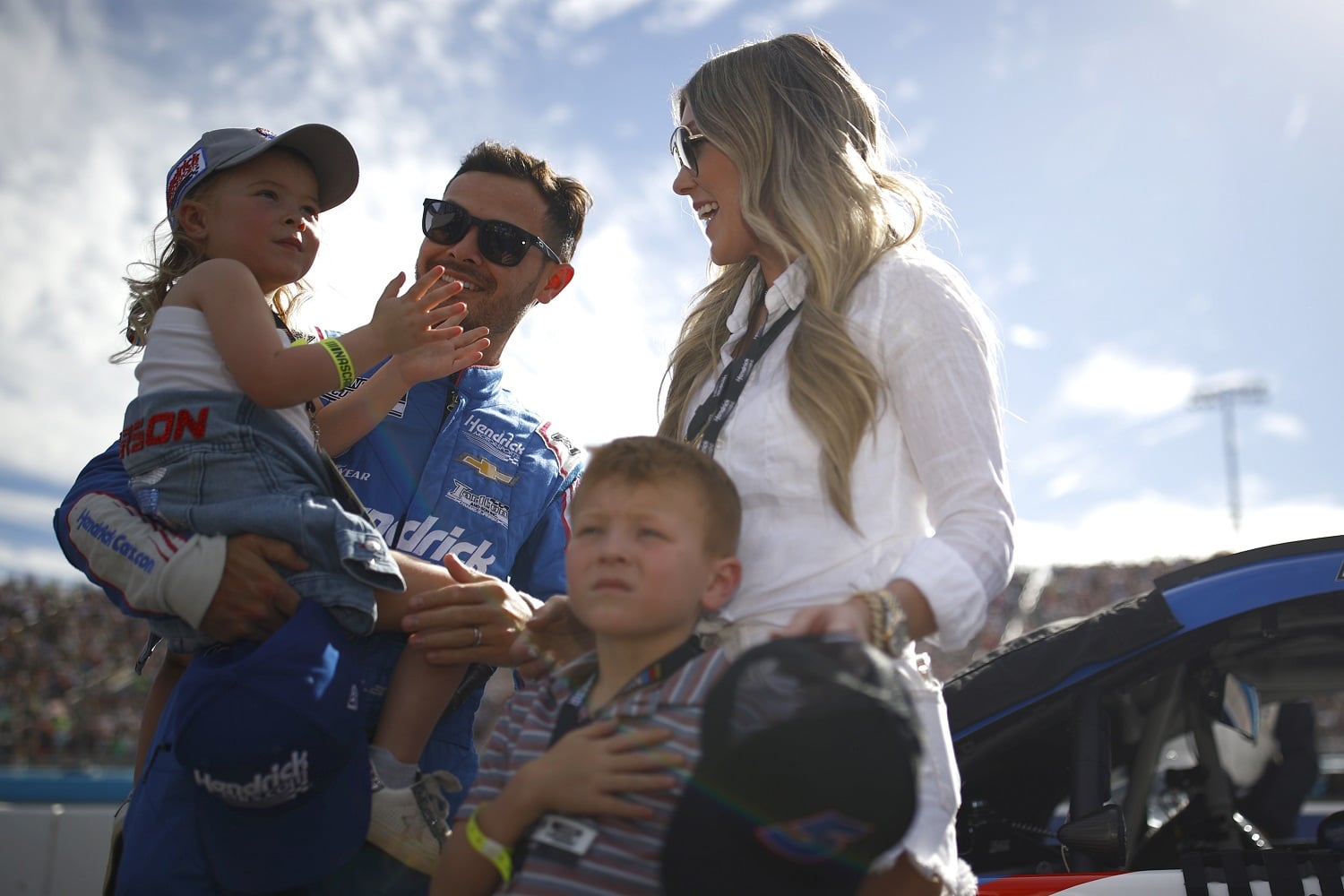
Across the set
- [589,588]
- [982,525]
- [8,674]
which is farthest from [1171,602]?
[8,674]

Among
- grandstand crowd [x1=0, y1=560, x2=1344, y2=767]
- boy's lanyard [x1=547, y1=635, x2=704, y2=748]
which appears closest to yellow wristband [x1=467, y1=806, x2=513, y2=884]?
boy's lanyard [x1=547, y1=635, x2=704, y2=748]

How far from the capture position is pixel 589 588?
1.70 meters

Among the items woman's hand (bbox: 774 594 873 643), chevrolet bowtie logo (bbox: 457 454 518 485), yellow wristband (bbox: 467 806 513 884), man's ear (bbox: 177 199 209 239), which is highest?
man's ear (bbox: 177 199 209 239)

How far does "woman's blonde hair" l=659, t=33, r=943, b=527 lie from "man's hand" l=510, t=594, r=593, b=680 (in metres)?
0.58

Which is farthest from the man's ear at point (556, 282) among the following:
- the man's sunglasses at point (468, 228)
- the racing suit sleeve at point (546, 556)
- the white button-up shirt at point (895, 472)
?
the white button-up shirt at point (895, 472)

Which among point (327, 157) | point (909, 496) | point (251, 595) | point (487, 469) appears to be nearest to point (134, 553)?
point (251, 595)

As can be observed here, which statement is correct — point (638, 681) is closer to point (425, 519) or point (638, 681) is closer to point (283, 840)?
point (283, 840)

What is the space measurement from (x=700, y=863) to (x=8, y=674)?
2347cm

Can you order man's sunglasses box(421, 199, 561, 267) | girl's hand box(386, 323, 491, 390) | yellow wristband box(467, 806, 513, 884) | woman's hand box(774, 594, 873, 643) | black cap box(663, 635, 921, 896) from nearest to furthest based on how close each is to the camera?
black cap box(663, 635, 921, 896), woman's hand box(774, 594, 873, 643), yellow wristband box(467, 806, 513, 884), girl's hand box(386, 323, 491, 390), man's sunglasses box(421, 199, 561, 267)

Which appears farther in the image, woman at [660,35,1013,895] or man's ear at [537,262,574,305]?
man's ear at [537,262,574,305]

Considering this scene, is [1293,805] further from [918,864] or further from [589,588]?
[589,588]

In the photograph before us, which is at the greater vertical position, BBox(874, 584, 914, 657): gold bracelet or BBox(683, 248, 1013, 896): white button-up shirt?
BBox(683, 248, 1013, 896): white button-up shirt

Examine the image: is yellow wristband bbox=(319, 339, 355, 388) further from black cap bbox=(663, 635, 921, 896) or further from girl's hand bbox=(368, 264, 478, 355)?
black cap bbox=(663, 635, 921, 896)

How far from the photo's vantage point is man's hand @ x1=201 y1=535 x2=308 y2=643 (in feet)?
6.75
